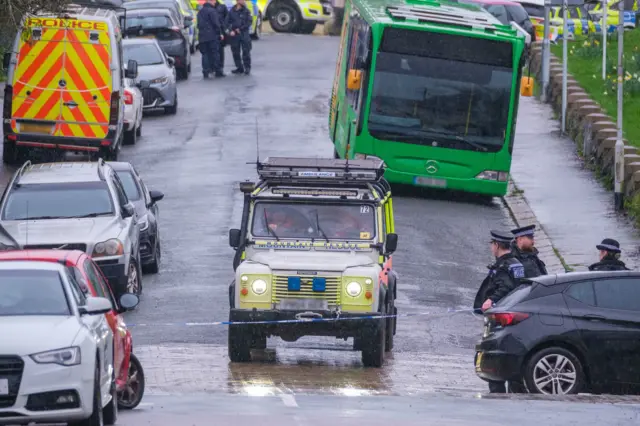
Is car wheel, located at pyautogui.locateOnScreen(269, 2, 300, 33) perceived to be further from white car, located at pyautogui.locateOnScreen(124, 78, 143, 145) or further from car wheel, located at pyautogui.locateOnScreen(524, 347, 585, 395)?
car wheel, located at pyautogui.locateOnScreen(524, 347, 585, 395)

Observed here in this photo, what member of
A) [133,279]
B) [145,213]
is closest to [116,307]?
[133,279]

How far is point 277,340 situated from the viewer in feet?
65.4

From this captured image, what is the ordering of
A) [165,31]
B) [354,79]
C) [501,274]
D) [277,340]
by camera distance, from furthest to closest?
[165,31], [354,79], [277,340], [501,274]

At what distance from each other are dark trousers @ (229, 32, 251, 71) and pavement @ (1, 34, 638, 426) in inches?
131

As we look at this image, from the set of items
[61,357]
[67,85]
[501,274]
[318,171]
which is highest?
[61,357]

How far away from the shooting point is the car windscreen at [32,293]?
12.8m

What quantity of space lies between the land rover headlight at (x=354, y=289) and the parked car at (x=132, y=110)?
17786 millimetres

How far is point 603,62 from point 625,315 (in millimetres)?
23972

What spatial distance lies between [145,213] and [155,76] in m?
15.1

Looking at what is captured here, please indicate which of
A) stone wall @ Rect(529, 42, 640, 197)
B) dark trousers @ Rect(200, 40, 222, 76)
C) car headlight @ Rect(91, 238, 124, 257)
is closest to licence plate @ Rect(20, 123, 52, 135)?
stone wall @ Rect(529, 42, 640, 197)

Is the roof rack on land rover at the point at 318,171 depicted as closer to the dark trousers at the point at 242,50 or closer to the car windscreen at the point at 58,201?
the car windscreen at the point at 58,201

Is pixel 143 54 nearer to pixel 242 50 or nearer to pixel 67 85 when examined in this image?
pixel 242 50

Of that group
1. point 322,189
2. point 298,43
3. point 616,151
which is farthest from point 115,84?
point 298,43

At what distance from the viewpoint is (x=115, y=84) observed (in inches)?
1220
